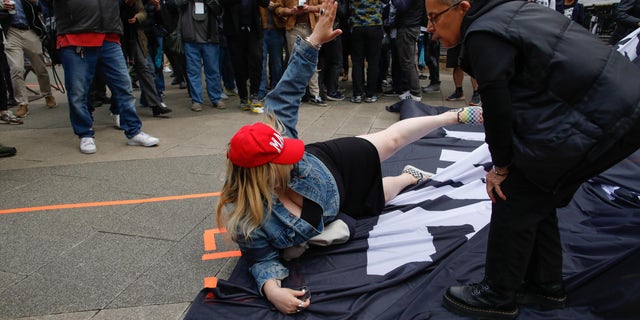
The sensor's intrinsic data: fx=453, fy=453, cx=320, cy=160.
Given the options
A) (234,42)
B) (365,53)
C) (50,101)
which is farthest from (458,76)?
(50,101)

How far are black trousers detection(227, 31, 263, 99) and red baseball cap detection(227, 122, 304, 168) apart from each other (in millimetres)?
4374

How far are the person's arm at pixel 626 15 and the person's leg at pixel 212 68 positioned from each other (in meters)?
5.18

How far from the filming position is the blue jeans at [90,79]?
426 centimetres

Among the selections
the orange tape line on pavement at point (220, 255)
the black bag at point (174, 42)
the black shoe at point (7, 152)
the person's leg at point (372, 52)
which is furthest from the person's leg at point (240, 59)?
the orange tape line on pavement at point (220, 255)

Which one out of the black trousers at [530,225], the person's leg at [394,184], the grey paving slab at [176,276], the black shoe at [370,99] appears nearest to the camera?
the black trousers at [530,225]

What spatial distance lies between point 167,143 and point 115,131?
95 centimetres

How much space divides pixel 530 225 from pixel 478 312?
1.41ft

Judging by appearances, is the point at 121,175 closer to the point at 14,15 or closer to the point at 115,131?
the point at 115,131

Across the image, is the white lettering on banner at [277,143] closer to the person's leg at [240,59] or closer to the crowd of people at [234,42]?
the crowd of people at [234,42]

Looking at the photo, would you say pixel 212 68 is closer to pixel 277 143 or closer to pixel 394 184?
pixel 394 184

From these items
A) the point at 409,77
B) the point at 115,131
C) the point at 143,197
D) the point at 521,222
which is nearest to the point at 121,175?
the point at 143,197

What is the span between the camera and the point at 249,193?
2033 millimetres

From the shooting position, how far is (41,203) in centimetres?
338

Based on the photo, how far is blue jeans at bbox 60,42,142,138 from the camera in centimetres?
426
